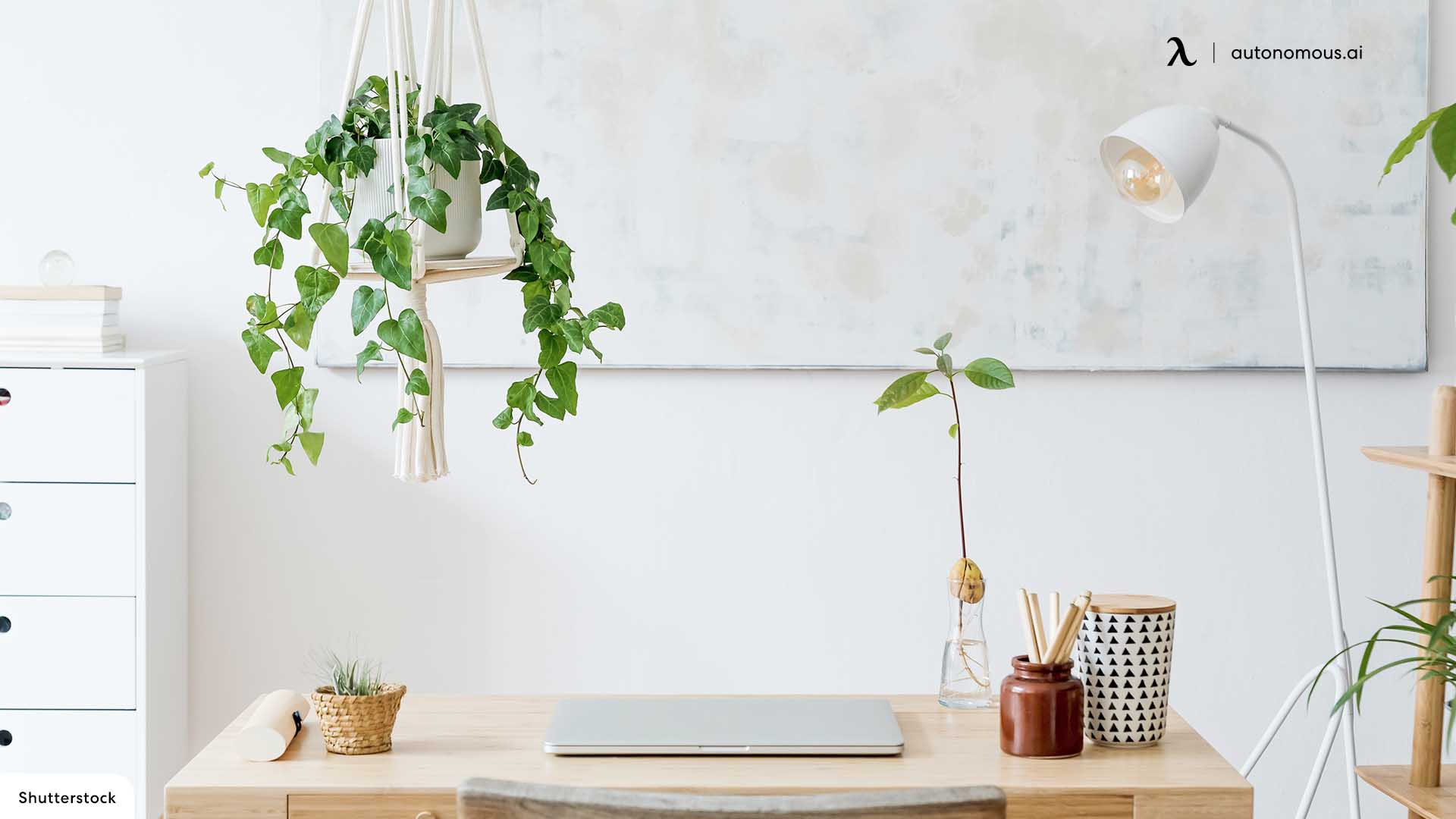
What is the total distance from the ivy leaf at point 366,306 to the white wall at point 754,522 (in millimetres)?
1297

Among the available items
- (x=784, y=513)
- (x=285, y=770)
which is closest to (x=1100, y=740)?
(x=285, y=770)

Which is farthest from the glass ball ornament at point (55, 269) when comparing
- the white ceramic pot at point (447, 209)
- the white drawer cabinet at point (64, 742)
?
the white ceramic pot at point (447, 209)

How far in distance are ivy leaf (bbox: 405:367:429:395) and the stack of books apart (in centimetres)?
131

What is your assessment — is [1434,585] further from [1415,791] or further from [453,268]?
[453,268]

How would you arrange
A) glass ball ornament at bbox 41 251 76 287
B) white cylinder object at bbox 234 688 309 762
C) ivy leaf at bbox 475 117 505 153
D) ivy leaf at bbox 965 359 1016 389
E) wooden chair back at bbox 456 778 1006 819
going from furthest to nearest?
1. glass ball ornament at bbox 41 251 76 287
2. ivy leaf at bbox 965 359 1016 389
3. white cylinder object at bbox 234 688 309 762
4. ivy leaf at bbox 475 117 505 153
5. wooden chair back at bbox 456 778 1006 819

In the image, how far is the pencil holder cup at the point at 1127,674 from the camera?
5.47ft

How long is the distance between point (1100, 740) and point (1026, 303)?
4.06 ft

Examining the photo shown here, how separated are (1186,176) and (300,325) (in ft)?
3.98

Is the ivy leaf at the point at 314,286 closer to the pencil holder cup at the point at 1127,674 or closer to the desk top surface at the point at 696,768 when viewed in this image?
the desk top surface at the point at 696,768

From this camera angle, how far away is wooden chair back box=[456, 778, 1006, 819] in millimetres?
1076

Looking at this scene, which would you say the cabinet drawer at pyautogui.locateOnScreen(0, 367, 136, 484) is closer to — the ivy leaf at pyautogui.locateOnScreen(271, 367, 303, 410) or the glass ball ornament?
the glass ball ornament

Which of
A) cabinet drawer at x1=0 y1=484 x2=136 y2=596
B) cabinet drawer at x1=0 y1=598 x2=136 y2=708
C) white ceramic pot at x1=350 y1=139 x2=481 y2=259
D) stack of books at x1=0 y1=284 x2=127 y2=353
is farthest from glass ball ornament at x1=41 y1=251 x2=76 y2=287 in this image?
white ceramic pot at x1=350 y1=139 x2=481 y2=259

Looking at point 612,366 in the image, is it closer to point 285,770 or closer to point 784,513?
point 784,513

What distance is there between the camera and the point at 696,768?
62.1 inches
